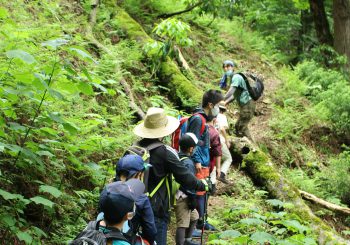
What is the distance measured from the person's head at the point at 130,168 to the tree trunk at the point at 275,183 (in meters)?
4.42

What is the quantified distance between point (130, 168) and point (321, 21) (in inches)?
608

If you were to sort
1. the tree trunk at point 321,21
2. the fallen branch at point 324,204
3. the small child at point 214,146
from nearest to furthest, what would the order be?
the small child at point 214,146
the fallen branch at point 324,204
the tree trunk at point 321,21

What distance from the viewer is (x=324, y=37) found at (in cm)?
1784

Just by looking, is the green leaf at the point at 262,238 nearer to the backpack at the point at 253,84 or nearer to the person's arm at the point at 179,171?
the person's arm at the point at 179,171

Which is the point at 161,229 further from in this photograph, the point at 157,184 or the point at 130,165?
the point at 130,165

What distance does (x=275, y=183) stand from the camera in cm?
879

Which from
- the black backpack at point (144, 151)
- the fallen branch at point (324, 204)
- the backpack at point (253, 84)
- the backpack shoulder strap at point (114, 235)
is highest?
the backpack shoulder strap at point (114, 235)

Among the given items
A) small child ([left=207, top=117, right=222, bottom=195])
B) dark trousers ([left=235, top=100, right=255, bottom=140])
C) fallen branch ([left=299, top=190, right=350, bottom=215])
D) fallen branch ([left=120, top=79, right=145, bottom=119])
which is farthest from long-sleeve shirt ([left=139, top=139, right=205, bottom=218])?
fallen branch ([left=299, top=190, right=350, bottom=215])

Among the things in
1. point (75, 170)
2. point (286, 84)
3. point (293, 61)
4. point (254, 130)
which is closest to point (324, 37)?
A: point (293, 61)

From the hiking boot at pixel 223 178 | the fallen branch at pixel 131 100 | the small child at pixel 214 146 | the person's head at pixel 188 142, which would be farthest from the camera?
the fallen branch at pixel 131 100

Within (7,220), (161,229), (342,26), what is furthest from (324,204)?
(342,26)

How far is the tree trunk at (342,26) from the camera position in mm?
16312

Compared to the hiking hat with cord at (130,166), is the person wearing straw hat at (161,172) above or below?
below

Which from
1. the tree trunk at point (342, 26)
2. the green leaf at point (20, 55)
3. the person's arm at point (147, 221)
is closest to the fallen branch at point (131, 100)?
the person's arm at point (147, 221)
